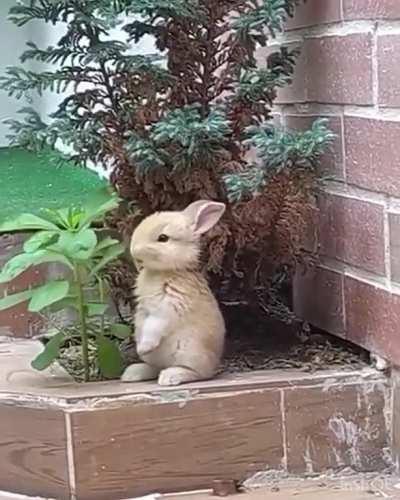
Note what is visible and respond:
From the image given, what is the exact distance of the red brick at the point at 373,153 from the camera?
1566 mm

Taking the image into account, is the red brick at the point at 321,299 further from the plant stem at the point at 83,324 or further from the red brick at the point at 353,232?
the plant stem at the point at 83,324

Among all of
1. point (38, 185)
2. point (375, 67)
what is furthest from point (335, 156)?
point (38, 185)

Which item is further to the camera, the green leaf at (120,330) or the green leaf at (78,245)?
the green leaf at (120,330)

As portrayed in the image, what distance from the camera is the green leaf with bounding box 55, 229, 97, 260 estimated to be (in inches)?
63.3

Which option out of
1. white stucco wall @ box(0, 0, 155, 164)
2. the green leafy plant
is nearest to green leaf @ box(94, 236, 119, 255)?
the green leafy plant

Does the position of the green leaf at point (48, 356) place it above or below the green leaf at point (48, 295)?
below

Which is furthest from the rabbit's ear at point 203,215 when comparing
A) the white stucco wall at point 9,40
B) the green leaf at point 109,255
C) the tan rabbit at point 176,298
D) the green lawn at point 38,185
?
the white stucco wall at point 9,40

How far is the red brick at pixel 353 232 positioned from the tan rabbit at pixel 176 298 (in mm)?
215

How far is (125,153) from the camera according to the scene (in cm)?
170

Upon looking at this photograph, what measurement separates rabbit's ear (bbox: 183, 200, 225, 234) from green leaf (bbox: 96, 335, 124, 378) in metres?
0.24

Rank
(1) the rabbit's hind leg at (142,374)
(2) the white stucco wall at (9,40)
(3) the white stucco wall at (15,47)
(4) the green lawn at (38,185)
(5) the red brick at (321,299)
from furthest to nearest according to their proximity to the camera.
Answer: (2) the white stucco wall at (9,40), (3) the white stucco wall at (15,47), (4) the green lawn at (38,185), (5) the red brick at (321,299), (1) the rabbit's hind leg at (142,374)

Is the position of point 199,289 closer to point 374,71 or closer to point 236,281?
point 236,281

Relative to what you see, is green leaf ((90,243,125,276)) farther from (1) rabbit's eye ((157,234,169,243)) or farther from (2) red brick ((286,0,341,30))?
(2) red brick ((286,0,341,30))

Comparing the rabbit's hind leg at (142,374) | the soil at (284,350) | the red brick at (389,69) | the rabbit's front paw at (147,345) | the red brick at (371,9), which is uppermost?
the red brick at (371,9)
